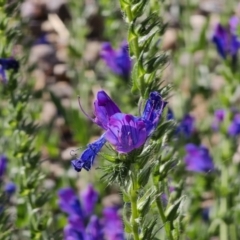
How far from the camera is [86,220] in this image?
405cm

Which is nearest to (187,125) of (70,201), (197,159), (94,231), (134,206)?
(197,159)

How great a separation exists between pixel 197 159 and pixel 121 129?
1.96 metres

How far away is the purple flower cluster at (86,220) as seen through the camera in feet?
12.0

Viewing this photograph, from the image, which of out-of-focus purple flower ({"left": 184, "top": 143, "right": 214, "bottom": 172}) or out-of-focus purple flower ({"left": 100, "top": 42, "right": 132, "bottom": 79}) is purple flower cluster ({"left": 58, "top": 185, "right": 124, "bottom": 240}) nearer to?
out-of-focus purple flower ({"left": 184, "top": 143, "right": 214, "bottom": 172})

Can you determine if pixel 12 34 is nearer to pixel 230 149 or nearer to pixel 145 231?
pixel 145 231

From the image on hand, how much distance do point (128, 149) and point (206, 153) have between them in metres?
1.99

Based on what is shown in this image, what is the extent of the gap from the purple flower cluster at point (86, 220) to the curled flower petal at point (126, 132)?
145cm

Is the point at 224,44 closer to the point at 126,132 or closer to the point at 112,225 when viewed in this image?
the point at 112,225

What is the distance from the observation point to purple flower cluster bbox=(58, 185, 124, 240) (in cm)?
365

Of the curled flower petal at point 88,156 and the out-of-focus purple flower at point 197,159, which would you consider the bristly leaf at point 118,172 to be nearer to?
the curled flower petal at point 88,156

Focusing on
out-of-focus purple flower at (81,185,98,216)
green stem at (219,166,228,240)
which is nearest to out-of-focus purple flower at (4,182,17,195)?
out-of-focus purple flower at (81,185,98,216)

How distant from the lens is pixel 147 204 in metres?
2.36

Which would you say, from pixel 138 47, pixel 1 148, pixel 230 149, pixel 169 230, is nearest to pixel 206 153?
pixel 230 149

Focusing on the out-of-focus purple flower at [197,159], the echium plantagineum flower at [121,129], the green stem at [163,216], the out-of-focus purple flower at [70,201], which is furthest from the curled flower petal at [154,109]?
the out-of-focus purple flower at [197,159]
